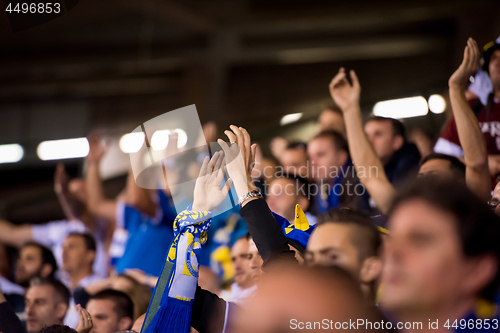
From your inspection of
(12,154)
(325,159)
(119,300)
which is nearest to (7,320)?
(119,300)

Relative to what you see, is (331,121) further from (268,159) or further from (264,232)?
(264,232)

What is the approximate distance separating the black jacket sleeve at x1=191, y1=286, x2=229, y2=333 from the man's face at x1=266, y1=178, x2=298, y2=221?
489 millimetres

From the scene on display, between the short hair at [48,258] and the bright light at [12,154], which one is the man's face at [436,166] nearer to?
the short hair at [48,258]

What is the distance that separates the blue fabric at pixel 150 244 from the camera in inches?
71.7

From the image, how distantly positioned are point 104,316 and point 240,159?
0.74 meters

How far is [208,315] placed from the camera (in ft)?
2.89

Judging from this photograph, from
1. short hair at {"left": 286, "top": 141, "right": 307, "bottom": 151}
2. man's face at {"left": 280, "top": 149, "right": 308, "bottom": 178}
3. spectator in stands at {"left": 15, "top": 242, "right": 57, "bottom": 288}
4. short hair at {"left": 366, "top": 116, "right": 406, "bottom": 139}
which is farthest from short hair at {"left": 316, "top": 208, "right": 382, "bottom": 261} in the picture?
spectator in stands at {"left": 15, "top": 242, "right": 57, "bottom": 288}

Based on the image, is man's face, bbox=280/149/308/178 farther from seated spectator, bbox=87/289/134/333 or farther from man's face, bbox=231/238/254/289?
seated spectator, bbox=87/289/134/333

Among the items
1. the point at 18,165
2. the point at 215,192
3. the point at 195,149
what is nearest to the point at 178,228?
the point at 215,192

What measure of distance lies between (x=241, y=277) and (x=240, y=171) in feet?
2.15

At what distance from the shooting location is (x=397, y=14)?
11.6 ft

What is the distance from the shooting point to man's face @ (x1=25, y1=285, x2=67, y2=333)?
153cm

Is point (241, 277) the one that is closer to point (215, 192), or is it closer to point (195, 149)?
point (195, 149)

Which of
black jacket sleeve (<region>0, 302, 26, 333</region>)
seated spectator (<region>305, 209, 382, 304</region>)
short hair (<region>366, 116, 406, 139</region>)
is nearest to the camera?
seated spectator (<region>305, 209, 382, 304</region>)
